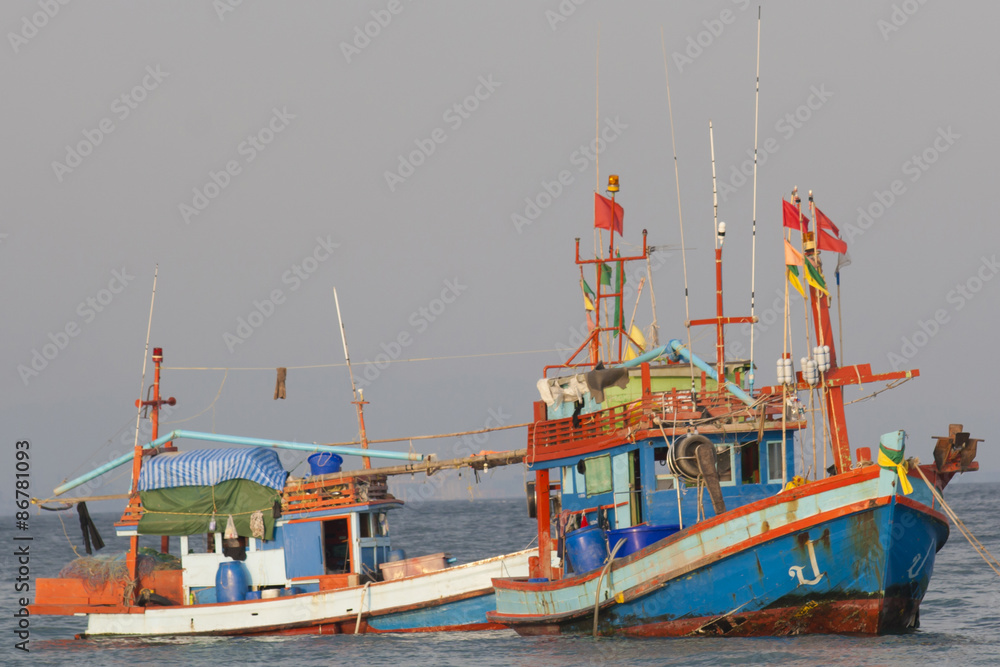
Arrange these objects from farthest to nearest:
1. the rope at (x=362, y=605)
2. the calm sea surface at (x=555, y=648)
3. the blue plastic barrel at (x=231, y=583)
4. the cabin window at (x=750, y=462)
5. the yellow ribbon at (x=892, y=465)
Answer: the blue plastic barrel at (x=231, y=583) < the rope at (x=362, y=605) < the cabin window at (x=750, y=462) < the calm sea surface at (x=555, y=648) < the yellow ribbon at (x=892, y=465)

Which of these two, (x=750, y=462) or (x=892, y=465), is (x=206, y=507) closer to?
(x=750, y=462)

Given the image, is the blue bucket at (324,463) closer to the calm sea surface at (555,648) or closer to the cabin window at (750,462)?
the calm sea surface at (555,648)

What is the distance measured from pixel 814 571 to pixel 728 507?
8.90 feet

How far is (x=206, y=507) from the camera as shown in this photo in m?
28.5

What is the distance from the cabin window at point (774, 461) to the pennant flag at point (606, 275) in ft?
21.2

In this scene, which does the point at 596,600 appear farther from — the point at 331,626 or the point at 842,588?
the point at 331,626

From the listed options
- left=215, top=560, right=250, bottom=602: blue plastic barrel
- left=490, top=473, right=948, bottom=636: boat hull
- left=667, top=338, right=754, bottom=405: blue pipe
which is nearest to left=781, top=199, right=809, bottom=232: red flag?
left=667, top=338, right=754, bottom=405: blue pipe

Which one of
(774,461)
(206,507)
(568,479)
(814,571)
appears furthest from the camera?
(206,507)

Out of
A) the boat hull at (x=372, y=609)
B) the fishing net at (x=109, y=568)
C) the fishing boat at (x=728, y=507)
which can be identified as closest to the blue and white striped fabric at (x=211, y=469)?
the fishing net at (x=109, y=568)

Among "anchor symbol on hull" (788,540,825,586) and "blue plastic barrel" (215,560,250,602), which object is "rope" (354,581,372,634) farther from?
"anchor symbol on hull" (788,540,825,586)

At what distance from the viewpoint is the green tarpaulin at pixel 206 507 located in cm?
2816

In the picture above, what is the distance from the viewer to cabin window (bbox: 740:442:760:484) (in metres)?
23.5

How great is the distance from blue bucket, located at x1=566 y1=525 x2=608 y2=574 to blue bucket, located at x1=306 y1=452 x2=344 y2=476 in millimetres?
7321

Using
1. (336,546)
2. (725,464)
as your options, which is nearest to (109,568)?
(336,546)
